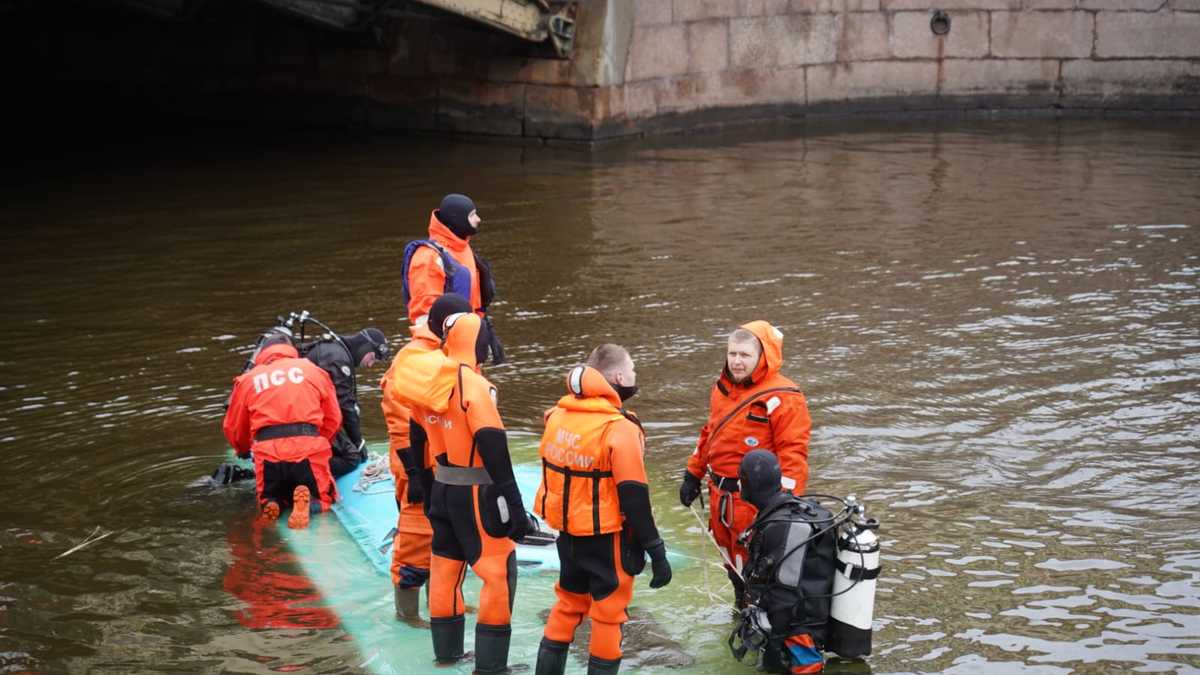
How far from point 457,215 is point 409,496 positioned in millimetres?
2134

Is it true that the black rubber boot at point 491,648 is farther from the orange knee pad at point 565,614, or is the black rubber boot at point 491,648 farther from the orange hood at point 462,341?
the orange hood at point 462,341

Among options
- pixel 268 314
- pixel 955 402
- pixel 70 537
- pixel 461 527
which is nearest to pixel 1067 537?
pixel 955 402

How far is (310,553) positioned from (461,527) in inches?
75.4

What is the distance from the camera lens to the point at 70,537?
793 cm

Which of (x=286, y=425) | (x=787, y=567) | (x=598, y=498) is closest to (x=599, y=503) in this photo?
(x=598, y=498)

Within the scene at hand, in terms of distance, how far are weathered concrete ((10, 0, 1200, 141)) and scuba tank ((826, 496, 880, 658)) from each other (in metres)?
14.9

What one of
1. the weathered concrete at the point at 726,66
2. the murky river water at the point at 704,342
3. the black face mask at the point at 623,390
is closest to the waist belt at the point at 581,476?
the black face mask at the point at 623,390

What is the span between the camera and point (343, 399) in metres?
8.51

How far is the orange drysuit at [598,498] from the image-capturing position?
554 cm

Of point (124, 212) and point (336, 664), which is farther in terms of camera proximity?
point (124, 212)

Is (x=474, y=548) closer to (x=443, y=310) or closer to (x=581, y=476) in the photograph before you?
(x=581, y=476)

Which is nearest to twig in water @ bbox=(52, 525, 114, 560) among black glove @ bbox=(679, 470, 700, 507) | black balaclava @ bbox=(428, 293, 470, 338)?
black balaclava @ bbox=(428, 293, 470, 338)

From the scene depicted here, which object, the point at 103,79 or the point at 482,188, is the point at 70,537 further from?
the point at 103,79

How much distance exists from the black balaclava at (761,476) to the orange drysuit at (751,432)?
22 centimetres
